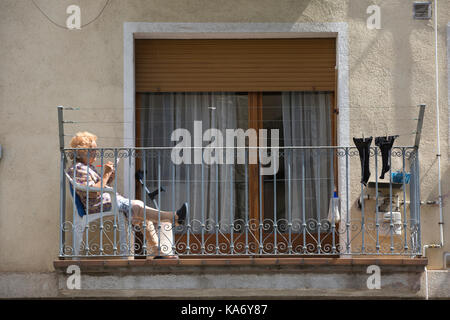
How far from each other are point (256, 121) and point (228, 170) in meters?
0.63

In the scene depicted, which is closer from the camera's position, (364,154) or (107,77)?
Answer: (364,154)

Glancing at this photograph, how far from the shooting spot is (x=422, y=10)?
883 centimetres

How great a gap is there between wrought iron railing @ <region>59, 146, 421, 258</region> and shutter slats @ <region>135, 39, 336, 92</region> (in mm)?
735

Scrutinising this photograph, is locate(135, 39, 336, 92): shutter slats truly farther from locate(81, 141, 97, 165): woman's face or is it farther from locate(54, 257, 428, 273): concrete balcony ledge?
locate(54, 257, 428, 273): concrete balcony ledge

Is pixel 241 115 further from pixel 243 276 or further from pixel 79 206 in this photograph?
pixel 79 206

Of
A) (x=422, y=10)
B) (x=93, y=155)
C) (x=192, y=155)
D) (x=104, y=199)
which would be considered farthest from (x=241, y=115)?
(x=422, y=10)

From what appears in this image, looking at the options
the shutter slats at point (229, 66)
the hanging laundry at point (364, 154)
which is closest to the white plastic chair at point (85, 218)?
the shutter slats at point (229, 66)

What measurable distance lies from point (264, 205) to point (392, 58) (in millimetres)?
2063

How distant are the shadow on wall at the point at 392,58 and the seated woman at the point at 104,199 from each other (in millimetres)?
2466

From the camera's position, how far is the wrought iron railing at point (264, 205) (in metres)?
8.02

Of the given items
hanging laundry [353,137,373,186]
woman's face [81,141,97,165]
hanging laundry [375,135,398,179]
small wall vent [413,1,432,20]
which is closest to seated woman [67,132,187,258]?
woman's face [81,141,97,165]

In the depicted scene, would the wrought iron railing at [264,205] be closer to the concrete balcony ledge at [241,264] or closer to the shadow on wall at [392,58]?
the concrete balcony ledge at [241,264]

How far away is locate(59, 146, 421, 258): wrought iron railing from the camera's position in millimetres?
8023

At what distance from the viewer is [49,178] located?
865 centimetres
